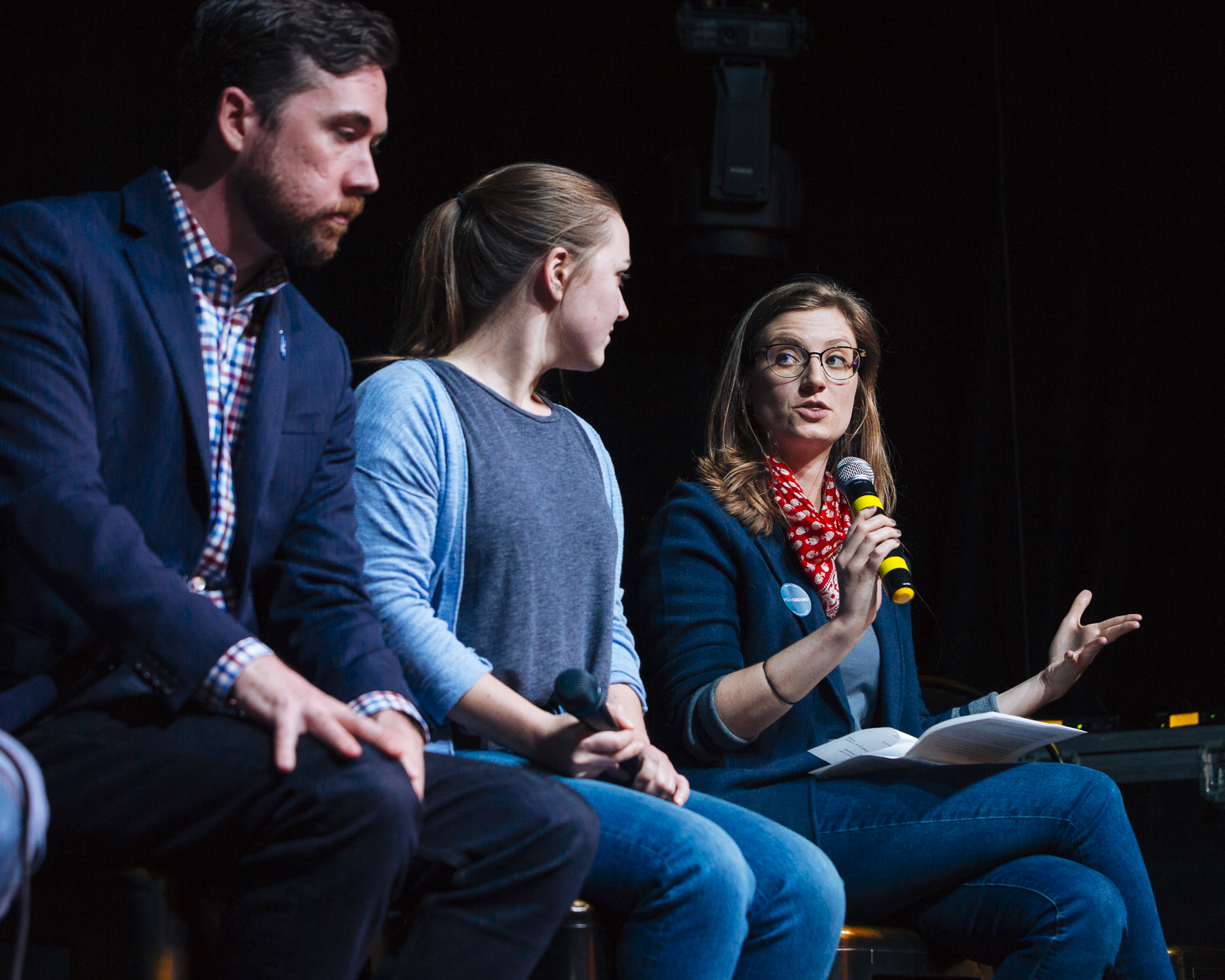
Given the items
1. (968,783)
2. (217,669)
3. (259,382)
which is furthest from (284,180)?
(968,783)

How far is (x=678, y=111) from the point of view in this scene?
9.51 feet

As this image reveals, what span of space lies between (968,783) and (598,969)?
2.01ft

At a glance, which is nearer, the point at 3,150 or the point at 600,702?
the point at 600,702

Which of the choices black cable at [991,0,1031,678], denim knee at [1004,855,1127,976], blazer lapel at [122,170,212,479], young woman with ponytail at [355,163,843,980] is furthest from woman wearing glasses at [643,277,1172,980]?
black cable at [991,0,1031,678]

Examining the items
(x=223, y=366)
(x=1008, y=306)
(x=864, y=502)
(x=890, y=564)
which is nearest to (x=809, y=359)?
(x=864, y=502)

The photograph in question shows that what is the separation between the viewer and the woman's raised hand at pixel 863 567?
62.9 inches

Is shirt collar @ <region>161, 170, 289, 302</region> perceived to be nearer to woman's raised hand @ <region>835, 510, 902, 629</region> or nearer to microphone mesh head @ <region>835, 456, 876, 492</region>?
woman's raised hand @ <region>835, 510, 902, 629</region>

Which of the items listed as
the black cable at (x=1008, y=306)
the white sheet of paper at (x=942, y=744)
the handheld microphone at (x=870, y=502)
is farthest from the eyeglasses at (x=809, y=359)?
the black cable at (x=1008, y=306)

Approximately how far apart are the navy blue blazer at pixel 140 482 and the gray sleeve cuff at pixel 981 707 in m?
1.07

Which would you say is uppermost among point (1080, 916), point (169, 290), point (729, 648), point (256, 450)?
point (169, 290)

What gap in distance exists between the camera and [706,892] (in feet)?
4.00

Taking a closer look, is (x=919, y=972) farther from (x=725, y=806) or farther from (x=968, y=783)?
(x=725, y=806)

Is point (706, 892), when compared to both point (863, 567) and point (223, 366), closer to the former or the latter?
point (863, 567)

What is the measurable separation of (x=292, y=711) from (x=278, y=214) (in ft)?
1.63
